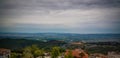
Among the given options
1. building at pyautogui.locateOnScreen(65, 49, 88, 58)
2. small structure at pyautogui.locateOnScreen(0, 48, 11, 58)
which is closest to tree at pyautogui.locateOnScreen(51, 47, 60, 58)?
building at pyautogui.locateOnScreen(65, 49, 88, 58)

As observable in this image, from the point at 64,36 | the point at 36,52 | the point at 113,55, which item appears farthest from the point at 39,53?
the point at 113,55

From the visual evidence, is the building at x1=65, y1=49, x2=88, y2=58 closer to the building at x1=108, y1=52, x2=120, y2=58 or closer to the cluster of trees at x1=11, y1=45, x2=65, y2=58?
the cluster of trees at x1=11, y1=45, x2=65, y2=58

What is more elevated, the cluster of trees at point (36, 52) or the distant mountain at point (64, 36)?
the distant mountain at point (64, 36)

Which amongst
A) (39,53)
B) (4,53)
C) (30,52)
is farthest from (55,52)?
(4,53)

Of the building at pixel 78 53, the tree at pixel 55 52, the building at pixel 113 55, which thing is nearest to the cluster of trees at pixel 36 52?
the tree at pixel 55 52

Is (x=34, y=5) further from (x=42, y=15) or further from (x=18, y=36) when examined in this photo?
(x=18, y=36)

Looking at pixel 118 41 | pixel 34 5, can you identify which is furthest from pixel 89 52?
pixel 34 5

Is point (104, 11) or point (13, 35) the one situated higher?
point (104, 11)

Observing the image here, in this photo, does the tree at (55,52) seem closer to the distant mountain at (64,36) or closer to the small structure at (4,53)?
the distant mountain at (64,36)

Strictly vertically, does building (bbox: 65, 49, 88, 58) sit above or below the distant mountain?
below

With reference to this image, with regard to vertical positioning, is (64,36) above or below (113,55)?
above

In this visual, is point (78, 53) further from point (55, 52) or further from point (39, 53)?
point (39, 53)
